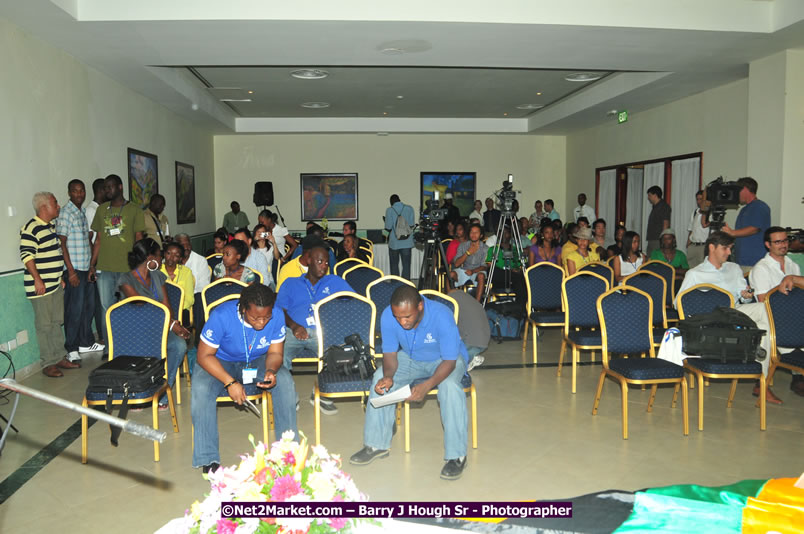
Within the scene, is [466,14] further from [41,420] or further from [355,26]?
[41,420]

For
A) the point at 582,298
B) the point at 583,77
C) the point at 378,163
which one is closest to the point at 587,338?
the point at 582,298

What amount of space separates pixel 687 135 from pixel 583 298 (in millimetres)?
5727

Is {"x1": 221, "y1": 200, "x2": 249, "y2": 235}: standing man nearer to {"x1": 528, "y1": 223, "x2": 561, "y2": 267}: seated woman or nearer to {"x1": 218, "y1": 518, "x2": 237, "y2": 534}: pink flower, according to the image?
{"x1": 528, "y1": 223, "x2": 561, "y2": 267}: seated woman

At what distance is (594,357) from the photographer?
627cm

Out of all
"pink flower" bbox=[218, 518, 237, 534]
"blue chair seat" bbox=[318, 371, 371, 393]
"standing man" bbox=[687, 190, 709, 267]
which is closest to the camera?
"pink flower" bbox=[218, 518, 237, 534]

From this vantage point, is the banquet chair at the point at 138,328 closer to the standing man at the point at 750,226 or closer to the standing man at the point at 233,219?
the standing man at the point at 750,226

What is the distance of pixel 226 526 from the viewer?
1293 millimetres

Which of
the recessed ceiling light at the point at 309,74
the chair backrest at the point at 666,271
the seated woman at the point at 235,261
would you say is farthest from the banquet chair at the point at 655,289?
the recessed ceiling light at the point at 309,74

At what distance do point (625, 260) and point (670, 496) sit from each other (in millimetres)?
5294

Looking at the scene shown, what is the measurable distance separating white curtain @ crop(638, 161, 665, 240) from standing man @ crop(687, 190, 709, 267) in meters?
1.69

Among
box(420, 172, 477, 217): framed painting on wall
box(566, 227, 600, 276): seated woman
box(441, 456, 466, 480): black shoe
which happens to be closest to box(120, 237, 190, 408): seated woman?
box(441, 456, 466, 480): black shoe

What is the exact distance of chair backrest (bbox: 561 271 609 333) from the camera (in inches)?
218

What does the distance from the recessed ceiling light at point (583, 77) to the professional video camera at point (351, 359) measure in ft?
23.2

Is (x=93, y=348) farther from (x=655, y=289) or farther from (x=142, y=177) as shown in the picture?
(x=655, y=289)
